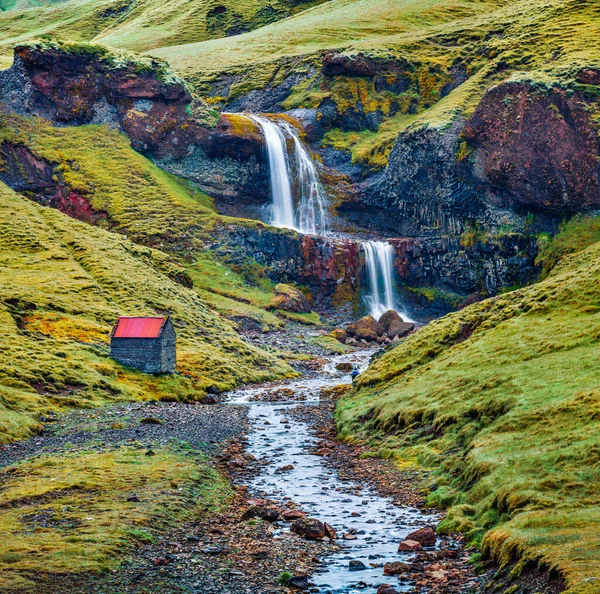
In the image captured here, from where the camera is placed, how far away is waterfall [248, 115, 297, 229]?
139625mm

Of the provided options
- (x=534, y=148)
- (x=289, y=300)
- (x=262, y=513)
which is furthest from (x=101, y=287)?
(x=262, y=513)

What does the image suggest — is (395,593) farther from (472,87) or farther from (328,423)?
(472,87)

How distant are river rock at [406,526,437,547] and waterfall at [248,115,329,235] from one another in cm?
11329

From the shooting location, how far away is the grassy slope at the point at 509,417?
2270cm

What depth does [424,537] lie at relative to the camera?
82.9 ft

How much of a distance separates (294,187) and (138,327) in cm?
7627

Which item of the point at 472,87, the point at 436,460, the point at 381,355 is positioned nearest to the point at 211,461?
the point at 436,460

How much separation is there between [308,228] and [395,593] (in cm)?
12001

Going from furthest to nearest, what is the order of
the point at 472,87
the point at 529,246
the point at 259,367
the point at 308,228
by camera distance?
1. the point at 472,87
2. the point at 308,228
3. the point at 529,246
4. the point at 259,367

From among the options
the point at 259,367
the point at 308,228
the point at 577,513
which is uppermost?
the point at 308,228

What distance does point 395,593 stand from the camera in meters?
20.6

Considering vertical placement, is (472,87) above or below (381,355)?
above

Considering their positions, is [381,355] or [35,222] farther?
[35,222]

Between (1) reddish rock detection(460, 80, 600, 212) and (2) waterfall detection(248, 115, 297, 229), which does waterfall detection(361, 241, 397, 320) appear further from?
(1) reddish rock detection(460, 80, 600, 212)
